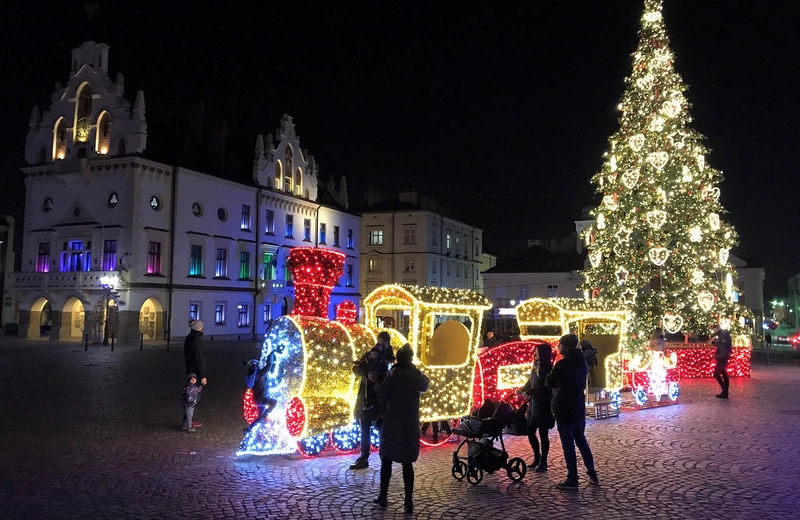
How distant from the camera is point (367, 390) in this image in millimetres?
9891

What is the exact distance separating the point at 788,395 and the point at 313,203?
43.5m

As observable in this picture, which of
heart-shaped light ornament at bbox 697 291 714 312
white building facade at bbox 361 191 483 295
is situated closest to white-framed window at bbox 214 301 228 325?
white building facade at bbox 361 191 483 295

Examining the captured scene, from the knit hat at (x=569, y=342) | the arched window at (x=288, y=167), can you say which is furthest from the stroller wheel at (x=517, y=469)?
the arched window at (x=288, y=167)

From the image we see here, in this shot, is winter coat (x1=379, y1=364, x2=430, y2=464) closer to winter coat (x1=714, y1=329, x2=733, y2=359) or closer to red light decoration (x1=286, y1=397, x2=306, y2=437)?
red light decoration (x1=286, y1=397, x2=306, y2=437)

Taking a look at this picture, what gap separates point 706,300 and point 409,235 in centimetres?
4668

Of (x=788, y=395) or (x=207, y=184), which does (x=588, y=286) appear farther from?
(x=207, y=184)

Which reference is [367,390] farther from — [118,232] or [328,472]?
[118,232]

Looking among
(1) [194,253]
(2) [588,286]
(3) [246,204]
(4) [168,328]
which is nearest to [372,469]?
(2) [588,286]

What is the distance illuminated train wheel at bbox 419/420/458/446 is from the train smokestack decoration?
5cm

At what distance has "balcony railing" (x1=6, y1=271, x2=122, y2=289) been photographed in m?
39.8

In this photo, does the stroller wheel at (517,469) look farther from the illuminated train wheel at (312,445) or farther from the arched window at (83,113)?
the arched window at (83,113)

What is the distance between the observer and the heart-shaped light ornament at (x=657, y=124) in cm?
2430

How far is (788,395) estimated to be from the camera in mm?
17938

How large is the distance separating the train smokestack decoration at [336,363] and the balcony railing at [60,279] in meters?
32.2
